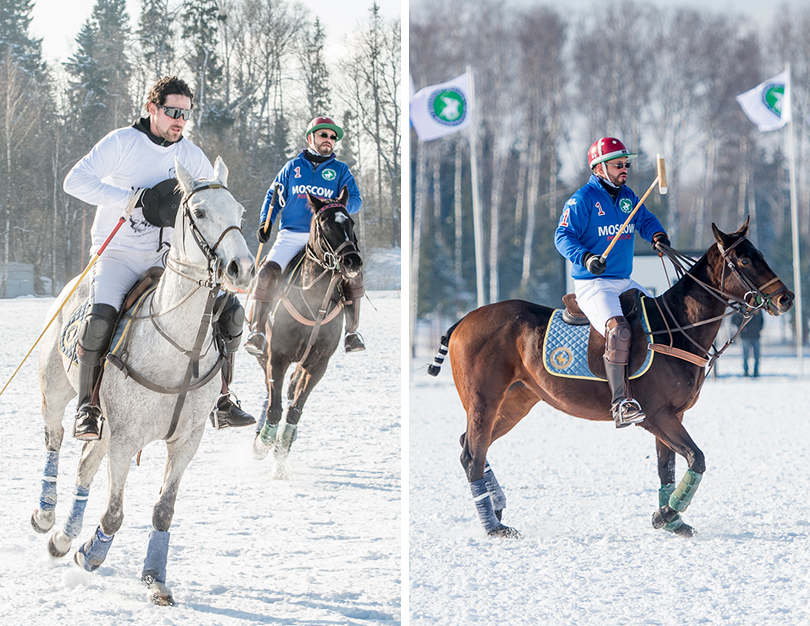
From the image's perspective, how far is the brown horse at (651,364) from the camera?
4.64 meters

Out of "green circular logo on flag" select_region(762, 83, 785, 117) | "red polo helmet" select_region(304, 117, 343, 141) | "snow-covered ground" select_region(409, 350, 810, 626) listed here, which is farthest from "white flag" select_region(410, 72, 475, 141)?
"red polo helmet" select_region(304, 117, 343, 141)

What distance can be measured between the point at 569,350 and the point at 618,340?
1.22 ft

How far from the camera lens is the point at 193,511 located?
5.32m

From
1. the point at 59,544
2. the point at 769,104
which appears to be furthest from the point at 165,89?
the point at 769,104

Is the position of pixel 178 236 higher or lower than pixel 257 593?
higher

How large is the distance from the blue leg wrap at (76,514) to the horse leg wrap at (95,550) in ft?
0.66

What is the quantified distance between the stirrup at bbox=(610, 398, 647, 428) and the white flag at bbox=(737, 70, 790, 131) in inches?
417

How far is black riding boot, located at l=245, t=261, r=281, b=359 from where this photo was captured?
6320 millimetres

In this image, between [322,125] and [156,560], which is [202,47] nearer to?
[322,125]

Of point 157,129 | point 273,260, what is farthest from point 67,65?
point 157,129

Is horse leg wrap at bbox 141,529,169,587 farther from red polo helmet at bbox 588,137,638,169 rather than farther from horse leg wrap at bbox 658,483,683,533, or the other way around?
red polo helmet at bbox 588,137,638,169

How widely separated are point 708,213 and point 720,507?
22.1m

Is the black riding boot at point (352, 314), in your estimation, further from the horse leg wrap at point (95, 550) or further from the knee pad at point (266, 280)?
the horse leg wrap at point (95, 550)

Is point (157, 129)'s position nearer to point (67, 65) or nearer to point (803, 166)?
point (67, 65)
